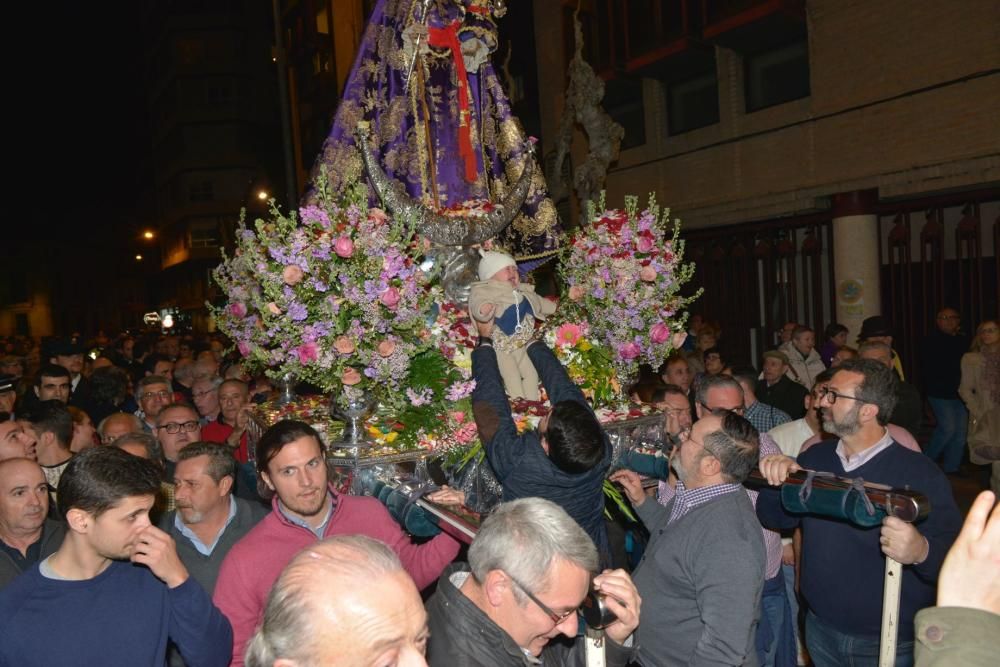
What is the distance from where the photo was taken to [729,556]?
3062 millimetres

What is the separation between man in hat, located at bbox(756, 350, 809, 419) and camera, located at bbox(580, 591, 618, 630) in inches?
209

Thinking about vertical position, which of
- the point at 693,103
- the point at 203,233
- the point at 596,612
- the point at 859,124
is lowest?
the point at 596,612

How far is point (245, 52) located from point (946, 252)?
4234cm

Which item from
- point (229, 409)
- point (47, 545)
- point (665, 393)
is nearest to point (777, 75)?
point (665, 393)

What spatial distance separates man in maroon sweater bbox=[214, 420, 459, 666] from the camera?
3.09 metres

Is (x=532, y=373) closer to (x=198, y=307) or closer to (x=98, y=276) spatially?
(x=198, y=307)

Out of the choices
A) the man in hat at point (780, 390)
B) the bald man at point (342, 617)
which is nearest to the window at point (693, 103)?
the man in hat at point (780, 390)

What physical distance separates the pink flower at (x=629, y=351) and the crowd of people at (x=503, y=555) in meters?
1.03

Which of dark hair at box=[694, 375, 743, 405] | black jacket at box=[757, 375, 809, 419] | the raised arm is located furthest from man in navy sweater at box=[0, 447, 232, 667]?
black jacket at box=[757, 375, 809, 419]

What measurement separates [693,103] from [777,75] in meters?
2.05

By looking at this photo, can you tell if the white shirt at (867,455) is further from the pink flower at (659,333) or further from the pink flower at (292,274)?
the pink flower at (292,274)

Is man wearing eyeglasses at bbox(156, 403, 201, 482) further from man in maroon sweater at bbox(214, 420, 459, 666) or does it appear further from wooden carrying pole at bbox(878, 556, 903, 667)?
wooden carrying pole at bbox(878, 556, 903, 667)

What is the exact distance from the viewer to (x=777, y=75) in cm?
1398

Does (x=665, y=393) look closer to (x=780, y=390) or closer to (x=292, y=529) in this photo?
(x=780, y=390)
